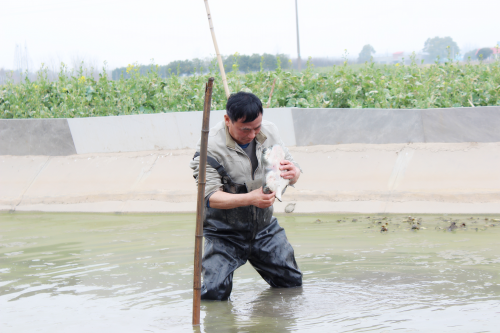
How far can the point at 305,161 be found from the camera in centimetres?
823

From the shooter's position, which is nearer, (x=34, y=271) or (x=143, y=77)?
(x=34, y=271)

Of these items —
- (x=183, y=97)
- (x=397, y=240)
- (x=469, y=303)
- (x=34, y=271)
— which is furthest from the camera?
(x=183, y=97)

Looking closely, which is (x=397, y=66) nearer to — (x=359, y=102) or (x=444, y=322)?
(x=359, y=102)

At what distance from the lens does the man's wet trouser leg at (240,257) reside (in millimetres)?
4098

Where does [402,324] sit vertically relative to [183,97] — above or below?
below

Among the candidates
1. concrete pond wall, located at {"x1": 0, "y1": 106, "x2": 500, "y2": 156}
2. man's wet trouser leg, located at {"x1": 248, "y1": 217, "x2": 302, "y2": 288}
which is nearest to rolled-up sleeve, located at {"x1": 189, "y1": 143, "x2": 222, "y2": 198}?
man's wet trouser leg, located at {"x1": 248, "y1": 217, "x2": 302, "y2": 288}

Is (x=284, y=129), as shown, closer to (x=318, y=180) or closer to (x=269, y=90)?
(x=318, y=180)

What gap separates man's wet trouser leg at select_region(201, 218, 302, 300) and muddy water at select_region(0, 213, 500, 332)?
140 millimetres

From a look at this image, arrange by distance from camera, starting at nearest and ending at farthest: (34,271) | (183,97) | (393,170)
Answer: (34,271) → (393,170) → (183,97)

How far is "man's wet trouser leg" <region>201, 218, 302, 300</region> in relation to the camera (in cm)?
410

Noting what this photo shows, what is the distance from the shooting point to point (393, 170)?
7660 mm

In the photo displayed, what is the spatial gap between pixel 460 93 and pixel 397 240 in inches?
179

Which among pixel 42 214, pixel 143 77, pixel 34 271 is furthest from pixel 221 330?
pixel 143 77

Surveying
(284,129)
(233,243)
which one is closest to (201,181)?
(233,243)
